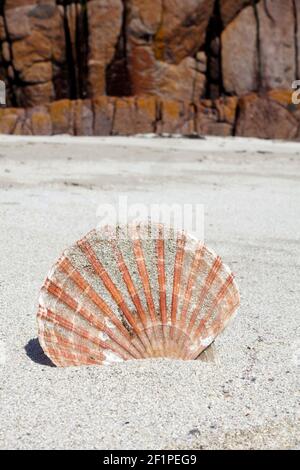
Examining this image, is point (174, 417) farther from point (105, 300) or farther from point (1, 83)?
point (1, 83)

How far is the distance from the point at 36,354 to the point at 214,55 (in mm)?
13936

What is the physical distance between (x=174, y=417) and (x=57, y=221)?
3280 millimetres

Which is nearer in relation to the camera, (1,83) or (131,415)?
(131,415)

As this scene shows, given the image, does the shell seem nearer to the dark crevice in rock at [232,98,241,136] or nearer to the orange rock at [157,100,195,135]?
the orange rock at [157,100,195,135]

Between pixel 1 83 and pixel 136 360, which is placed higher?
pixel 1 83

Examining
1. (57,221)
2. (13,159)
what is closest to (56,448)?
(57,221)

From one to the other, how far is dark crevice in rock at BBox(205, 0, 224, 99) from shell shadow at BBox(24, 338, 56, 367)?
1350 centimetres

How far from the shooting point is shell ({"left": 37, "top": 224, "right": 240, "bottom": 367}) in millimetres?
2195

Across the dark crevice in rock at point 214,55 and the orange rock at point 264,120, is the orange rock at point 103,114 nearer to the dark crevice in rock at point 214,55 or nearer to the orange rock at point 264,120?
the dark crevice in rock at point 214,55

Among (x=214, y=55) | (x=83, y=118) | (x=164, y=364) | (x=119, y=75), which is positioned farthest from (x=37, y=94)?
(x=164, y=364)

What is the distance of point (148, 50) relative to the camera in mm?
15023

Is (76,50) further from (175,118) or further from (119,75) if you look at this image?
(175,118)

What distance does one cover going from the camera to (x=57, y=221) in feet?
16.5

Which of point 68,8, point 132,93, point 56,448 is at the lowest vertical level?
point 56,448
